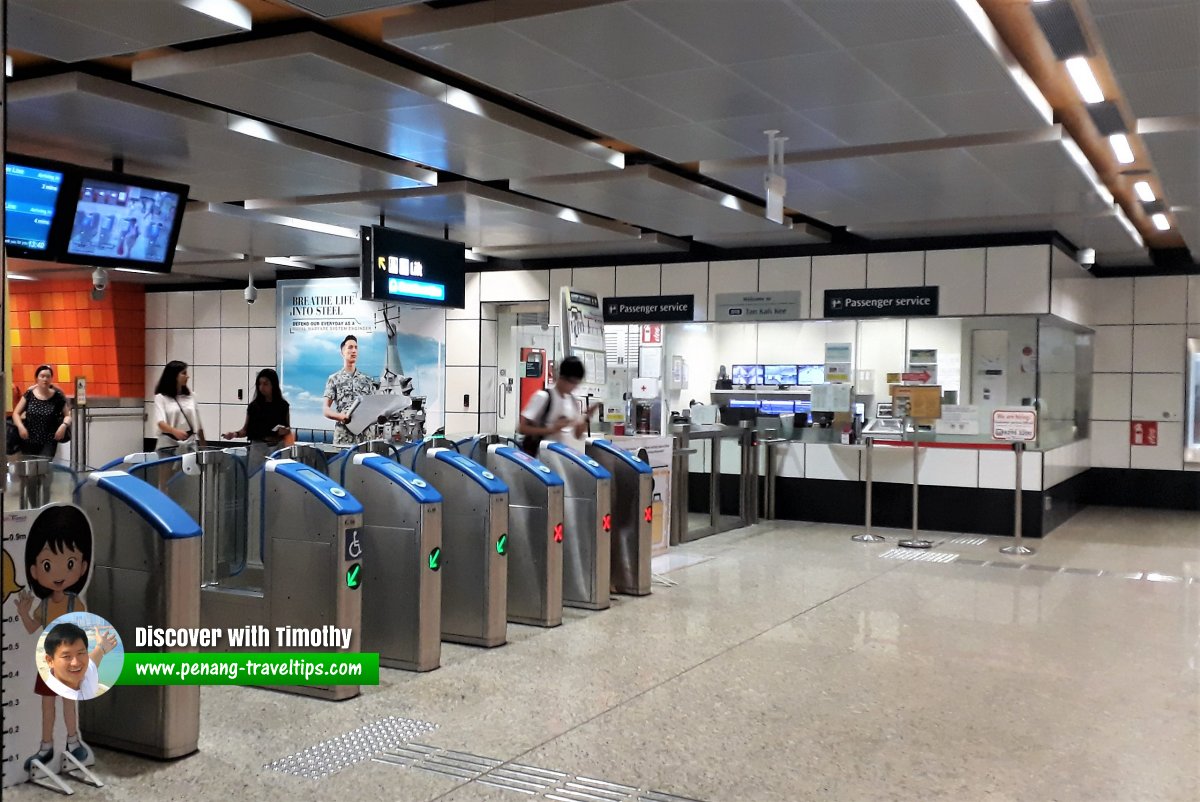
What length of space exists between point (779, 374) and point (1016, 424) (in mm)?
3074

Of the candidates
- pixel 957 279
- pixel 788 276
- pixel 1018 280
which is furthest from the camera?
pixel 788 276

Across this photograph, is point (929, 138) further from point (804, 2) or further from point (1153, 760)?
point (1153, 760)

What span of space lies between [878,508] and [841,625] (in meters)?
4.33

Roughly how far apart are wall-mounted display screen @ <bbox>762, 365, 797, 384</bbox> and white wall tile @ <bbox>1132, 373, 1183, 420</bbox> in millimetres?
3973

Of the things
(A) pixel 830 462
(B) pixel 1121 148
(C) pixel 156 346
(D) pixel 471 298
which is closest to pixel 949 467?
(A) pixel 830 462

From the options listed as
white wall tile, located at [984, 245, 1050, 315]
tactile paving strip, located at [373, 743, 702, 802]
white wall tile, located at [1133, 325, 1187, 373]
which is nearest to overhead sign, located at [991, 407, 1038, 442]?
white wall tile, located at [984, 245, 1050, 315]

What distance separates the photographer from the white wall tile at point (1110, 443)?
1188 cm

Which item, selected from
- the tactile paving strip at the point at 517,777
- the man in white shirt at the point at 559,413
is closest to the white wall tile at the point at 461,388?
the man in white shirt at the point at 559,413

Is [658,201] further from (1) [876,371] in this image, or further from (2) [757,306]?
(1) [876,371]

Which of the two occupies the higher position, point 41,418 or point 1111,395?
point 1111,395

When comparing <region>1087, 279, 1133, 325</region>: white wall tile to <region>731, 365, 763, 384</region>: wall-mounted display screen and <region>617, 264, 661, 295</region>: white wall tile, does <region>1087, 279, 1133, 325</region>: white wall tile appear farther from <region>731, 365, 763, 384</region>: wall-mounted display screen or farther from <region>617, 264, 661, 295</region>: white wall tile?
<region>617, 264, 661, 295</region>: white wall tile

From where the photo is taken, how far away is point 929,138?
237 inches

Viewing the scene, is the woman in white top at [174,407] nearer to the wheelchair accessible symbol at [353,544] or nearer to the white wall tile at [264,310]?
the wheelchair accessible symbol at [353,544]

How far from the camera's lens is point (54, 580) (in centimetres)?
338
